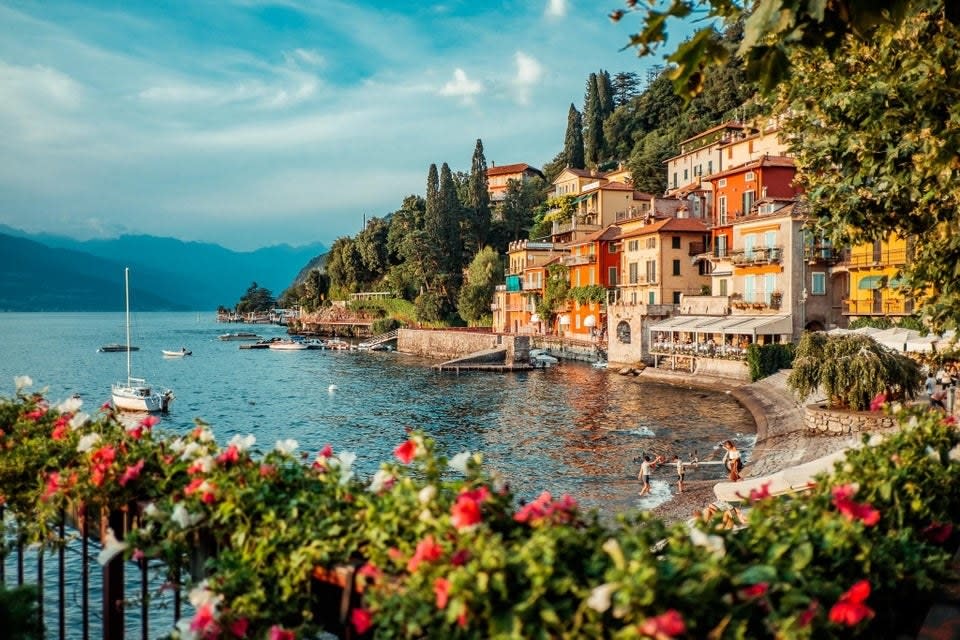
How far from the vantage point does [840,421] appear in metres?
21.6

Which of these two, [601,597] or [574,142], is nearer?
[601,597]

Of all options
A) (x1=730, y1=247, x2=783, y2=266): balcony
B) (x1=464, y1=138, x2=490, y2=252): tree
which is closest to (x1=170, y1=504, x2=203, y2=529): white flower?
(x1=730, y1=247, x2=783, y2=266): balcony

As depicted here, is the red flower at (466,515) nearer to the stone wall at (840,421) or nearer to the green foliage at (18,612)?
the green foliage at (18,612)

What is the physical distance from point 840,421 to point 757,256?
74.4 ft

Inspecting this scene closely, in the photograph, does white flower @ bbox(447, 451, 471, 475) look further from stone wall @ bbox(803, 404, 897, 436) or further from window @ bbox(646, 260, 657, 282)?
window @ bbox(646, 260, 657, 282)

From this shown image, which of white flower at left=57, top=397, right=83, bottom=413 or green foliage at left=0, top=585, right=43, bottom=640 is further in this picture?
white flower at left=57, top=397, right=83, bottom=413

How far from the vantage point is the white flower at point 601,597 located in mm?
1912

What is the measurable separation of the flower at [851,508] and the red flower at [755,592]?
97 cm

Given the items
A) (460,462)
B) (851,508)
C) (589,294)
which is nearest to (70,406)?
(460,462)

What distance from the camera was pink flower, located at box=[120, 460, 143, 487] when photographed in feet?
10.9

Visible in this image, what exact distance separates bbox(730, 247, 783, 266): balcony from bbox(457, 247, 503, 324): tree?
135 feet

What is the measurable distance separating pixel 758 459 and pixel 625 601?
20660 mm

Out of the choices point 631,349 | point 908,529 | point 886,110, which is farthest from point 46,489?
point 631,349

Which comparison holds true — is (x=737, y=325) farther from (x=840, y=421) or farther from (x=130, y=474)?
(x=130, y=474)
